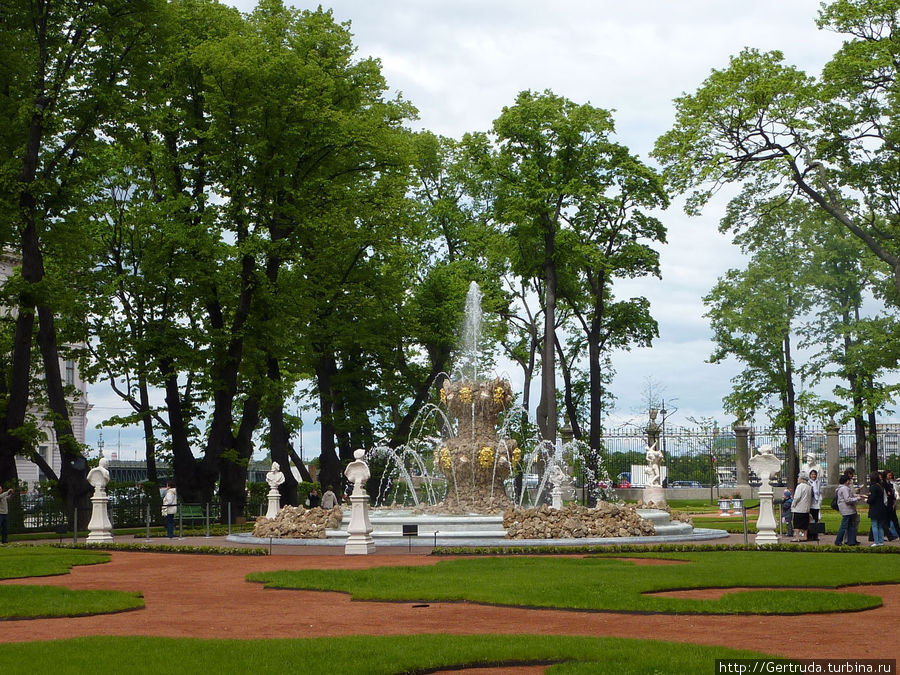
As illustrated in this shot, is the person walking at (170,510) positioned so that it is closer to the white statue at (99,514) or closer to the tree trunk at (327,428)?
the white statue at (99,514)

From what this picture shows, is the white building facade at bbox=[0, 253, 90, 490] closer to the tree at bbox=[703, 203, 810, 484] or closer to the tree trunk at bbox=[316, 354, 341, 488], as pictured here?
the tree trunk at bbox=[316, 354, 341, 488]

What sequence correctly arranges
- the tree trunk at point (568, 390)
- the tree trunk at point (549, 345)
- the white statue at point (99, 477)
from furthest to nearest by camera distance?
the tree trunk at point (568, 390)
the tree trunk at point (549, 345)
the white statue at point (99, 477)

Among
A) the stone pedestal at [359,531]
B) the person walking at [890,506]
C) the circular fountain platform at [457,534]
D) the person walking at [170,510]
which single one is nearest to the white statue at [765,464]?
the person walking at [890,506]

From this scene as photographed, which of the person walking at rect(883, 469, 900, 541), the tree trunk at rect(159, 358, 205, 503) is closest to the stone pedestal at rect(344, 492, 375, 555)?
the person walking at rect(883, 469, 900, 541)

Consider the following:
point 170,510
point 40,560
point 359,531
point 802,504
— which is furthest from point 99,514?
point 802,504

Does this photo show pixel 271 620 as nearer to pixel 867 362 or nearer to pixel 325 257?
pixel 325 257

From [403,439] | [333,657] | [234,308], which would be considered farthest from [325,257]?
[333,657]

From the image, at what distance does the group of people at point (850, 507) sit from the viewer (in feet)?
75.4

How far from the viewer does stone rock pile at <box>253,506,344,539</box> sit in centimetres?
2720

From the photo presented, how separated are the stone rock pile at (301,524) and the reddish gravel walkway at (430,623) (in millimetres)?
11372

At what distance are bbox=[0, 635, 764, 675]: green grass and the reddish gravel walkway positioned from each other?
22.9 inches

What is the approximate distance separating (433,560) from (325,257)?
22.3 metres

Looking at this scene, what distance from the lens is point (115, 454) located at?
7275 cm

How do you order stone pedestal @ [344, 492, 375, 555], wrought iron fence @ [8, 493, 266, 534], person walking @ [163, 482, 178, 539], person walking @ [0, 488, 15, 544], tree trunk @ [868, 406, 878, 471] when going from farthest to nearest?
tree trunk @ [868, 406, 878, 471] < wrought iron fence @ [8, 493, 266, 534] < person walking @ [163, 482, 178, 539] < person walking @ [0, 488, 15, 544] < stone pedestal @ [344, 492, 375, 555]
